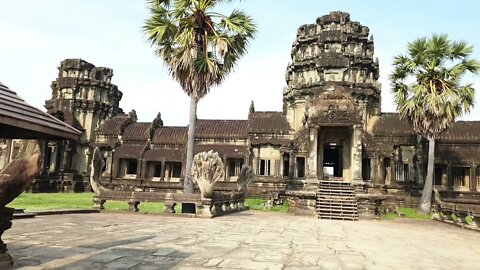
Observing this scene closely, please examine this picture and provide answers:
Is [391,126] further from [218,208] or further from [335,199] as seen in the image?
[218,208]

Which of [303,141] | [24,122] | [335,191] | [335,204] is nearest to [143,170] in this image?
[303,141]

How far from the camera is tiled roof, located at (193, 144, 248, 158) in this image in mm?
30606

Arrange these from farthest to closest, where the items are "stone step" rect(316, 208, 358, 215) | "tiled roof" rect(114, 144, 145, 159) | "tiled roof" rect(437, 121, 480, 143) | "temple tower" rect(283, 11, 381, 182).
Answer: "tiled roof" rect(114, 144, 145, 159), "tiled roof" rect(437, 121, 480, 143), "temple tower" rect(283, 11, 381, 182), "stone step" rect(316, 208, 358, 215)

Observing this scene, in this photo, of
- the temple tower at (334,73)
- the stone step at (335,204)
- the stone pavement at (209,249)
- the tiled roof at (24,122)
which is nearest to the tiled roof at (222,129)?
the temple tower at (334,73)

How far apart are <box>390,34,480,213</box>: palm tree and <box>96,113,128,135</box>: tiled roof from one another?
947 inches

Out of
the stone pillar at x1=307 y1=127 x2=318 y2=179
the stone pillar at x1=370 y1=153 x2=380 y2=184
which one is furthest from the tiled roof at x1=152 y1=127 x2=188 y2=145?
the stone pillar at x1=370 y1=153 x2=380 y2=184

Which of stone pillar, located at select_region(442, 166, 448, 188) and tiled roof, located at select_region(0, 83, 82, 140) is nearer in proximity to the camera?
tiled roof, located at select_region(0, 83, 82, 140)

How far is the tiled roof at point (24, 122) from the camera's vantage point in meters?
4.71

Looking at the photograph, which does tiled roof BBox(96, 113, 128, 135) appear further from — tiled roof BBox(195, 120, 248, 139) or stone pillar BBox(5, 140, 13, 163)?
tiled roof BBox(195, 120, 248, 139)

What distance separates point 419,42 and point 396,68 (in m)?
1.94

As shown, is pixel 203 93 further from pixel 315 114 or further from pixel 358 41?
pixel 358 41

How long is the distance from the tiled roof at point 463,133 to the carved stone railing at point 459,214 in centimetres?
922

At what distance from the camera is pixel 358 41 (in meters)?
29.3

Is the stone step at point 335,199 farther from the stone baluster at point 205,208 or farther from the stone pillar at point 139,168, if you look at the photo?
the stone pillar at point 139,168
